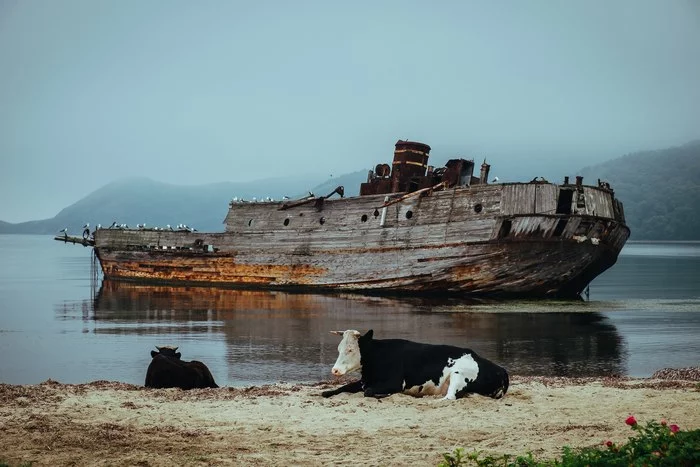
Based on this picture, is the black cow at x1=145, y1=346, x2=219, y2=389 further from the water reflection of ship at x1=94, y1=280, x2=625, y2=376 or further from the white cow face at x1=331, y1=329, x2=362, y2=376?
the water reflection of ship at x1=94, y1=280, x2=625, y2=376

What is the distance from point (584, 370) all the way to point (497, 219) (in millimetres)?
17594

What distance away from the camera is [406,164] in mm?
38469

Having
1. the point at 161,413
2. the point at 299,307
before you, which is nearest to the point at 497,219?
the point at 299,307

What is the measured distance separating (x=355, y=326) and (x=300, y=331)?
6.47 ft

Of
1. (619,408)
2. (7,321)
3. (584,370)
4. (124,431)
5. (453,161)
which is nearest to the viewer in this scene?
(124,431)

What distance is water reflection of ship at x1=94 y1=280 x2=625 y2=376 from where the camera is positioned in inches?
710

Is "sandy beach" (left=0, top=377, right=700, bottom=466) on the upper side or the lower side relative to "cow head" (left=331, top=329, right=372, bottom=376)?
lower

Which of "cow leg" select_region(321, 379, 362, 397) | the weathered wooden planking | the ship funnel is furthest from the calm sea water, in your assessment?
the ship funnel

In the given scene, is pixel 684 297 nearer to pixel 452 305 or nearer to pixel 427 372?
pixel 452 305

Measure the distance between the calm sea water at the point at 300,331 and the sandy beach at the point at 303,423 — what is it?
3658 mm

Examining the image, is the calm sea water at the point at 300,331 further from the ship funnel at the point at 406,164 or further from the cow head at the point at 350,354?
the ship funnel at the point at 406,164

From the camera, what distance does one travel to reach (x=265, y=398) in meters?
11.2

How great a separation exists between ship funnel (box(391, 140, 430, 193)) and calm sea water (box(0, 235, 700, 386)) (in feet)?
18.8

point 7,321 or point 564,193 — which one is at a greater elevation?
point 564,193
